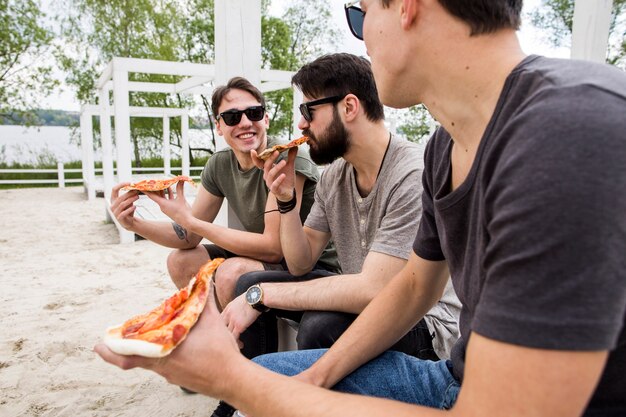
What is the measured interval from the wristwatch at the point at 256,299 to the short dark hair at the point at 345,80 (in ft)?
3.60

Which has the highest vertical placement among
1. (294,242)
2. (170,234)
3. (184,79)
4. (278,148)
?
(184,79)

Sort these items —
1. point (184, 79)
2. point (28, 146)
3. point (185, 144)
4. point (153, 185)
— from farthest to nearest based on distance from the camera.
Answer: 1. point (28, 146)
2. point (185, 144)
3. point (184, 79)
4. point (153, 185)

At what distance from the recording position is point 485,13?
1046 millimetres

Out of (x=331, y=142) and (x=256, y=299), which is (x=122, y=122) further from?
(x=256, y=299)

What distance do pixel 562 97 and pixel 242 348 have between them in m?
2.12

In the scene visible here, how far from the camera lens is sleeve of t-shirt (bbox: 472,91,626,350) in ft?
2.32

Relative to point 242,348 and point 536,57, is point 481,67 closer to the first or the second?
point 536,57

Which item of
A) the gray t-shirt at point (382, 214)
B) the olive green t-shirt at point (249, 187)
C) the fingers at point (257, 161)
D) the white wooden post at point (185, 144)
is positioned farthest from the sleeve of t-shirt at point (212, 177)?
the white wooden post at point (185, 144)

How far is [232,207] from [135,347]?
101 inches

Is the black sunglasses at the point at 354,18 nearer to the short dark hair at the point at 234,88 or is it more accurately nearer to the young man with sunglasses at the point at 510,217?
the young man with sunglasses at the point at 510,217

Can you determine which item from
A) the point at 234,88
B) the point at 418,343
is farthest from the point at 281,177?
the point at 234,88

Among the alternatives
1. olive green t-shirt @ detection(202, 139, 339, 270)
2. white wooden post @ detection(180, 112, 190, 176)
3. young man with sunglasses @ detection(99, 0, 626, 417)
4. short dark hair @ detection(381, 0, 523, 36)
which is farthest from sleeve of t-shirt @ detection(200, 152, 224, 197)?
white wooden post @ detection(180, 112, 190, 176)

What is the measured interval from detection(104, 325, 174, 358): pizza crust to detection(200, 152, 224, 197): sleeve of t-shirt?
2540 millimetres

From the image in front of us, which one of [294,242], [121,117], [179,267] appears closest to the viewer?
[294,242]
